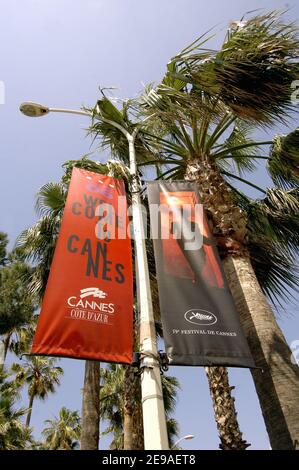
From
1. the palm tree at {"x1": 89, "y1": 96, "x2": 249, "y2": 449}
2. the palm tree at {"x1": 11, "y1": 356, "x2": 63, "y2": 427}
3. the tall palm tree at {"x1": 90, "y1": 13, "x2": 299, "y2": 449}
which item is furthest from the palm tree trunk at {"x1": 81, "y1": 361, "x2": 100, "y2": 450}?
the palm tree at {"x1": 11, "y1": 356, "x2": 63, "y2": 427}

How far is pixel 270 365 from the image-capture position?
470 cm

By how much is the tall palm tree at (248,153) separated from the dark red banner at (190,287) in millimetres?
757

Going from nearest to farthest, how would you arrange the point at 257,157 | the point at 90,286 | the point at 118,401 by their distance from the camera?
1. the point at 90,286
2. the point at 257,157
3. the point at 118,401

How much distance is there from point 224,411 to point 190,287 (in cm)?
364

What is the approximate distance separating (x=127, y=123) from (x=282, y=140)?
3320 millimetres

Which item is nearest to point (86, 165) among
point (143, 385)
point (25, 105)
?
point (25, 105)

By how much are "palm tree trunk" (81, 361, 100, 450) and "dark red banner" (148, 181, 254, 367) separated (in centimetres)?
509

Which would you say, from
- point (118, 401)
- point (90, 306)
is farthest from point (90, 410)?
point (118, 401)

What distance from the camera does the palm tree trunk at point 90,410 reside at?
9.00 metres

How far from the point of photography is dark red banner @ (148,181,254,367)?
13.1 feet

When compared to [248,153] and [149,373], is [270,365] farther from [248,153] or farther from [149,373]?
[248,153]

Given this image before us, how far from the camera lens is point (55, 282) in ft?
13.7

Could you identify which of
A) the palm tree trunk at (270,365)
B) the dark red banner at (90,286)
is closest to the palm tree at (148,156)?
the palm tree trunk at (270,365)
